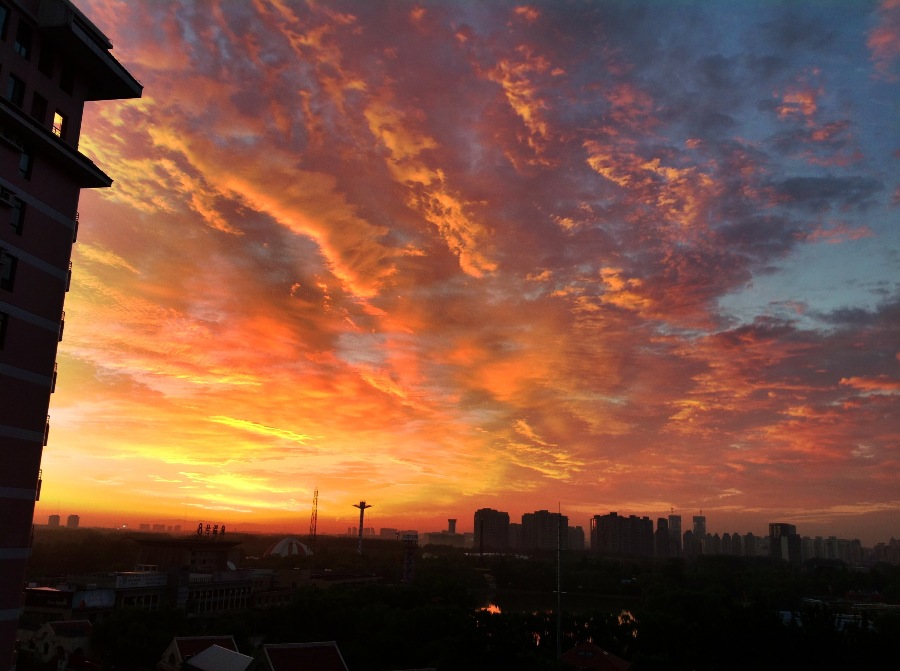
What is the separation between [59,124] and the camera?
848 inches

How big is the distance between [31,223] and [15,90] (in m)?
3.79

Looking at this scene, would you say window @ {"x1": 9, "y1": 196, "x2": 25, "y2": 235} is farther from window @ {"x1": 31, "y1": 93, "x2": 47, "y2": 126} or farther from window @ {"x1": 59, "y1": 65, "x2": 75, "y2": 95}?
window @ {"x1": 59, "y1": 65, "x2": 75, "y2": 95}

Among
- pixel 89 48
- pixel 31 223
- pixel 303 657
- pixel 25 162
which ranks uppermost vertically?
pixel 89 48

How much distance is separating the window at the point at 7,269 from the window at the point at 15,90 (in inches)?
171

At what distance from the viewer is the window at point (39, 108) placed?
20531 mm

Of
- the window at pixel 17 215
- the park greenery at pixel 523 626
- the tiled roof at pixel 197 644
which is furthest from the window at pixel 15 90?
the tiled roof at pixel 197 644

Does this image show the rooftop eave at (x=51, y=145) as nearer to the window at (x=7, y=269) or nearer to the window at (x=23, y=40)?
the window at (x=23, y=40)

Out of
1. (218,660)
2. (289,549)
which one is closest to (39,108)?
(218,660)

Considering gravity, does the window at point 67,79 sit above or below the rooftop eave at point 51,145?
above

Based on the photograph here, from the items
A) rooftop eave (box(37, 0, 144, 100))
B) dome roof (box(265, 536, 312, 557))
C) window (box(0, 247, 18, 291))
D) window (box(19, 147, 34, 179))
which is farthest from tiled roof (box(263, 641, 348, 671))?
dome roof (box(265, 536, 312, 557))

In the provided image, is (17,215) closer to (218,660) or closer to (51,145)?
(51,145)

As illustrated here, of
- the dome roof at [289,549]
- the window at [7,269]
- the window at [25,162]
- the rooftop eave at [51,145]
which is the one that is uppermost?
the rooftop eave at [51,145]

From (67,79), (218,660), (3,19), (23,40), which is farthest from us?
(218,660)

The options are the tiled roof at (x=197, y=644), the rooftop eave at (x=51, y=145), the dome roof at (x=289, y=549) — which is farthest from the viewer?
the dome roof at (x=289, y=549)
